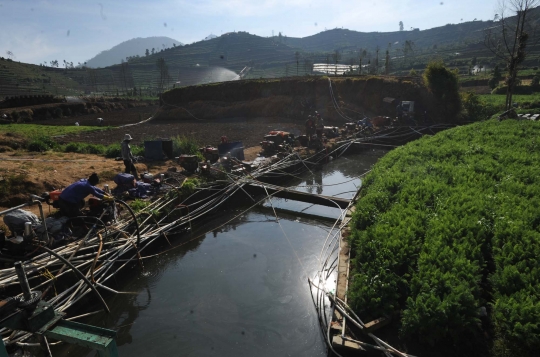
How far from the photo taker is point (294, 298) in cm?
681

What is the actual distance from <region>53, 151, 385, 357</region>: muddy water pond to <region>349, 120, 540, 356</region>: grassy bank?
1.53 m

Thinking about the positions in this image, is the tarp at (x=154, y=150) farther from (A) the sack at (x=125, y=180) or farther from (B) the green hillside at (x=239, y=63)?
(B) the green hillside at (x=239, y=63)

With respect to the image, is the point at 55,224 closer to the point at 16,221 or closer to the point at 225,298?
the point at 16,221

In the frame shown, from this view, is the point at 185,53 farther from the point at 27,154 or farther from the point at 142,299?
the point at 142,299

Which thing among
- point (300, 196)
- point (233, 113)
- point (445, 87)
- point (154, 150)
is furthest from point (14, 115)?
point (445, 87)

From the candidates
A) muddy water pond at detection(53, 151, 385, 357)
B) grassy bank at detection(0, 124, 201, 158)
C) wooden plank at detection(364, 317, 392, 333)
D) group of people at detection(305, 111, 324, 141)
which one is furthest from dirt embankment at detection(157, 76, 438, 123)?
wooden plank at detection(364, 317, 392, 333)

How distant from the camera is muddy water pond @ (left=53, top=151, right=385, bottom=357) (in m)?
5.77

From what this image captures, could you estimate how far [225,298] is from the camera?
6.87 metres

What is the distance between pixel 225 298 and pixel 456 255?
14.2 feet

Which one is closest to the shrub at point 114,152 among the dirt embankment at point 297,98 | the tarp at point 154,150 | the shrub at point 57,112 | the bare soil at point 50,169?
the bare soil at point 50,169

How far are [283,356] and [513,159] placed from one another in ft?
26.5

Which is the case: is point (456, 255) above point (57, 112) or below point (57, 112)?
below

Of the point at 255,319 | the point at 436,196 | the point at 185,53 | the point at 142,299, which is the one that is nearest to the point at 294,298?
the point at 255,319

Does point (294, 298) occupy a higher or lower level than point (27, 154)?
lower
